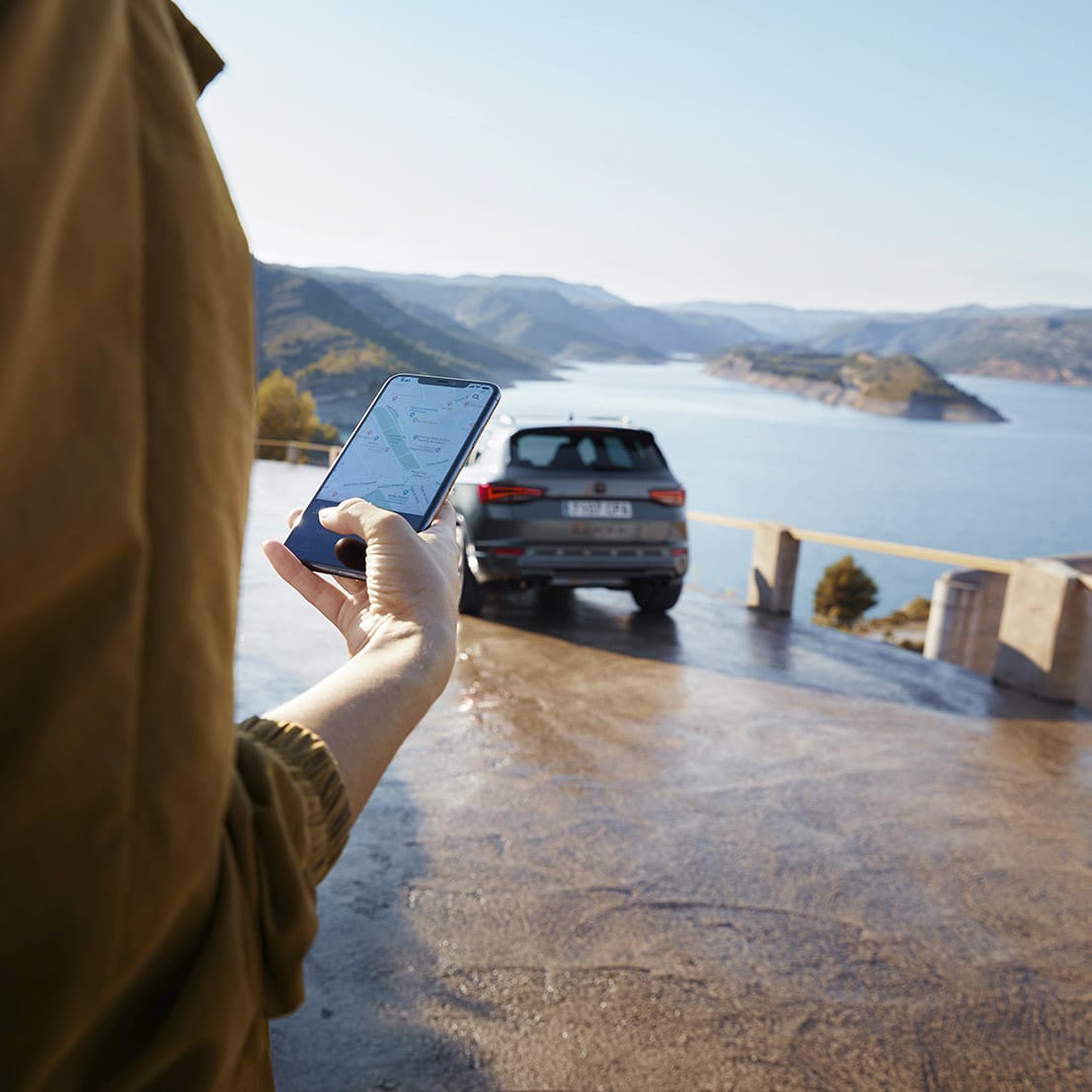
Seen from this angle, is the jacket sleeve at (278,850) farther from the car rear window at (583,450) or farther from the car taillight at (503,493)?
the car rear window at (583,450)

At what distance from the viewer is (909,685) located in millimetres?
7922

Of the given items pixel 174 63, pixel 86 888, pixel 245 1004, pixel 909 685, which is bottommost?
pixel 909 685

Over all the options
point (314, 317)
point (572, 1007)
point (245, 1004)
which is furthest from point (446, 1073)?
point (314, 317)

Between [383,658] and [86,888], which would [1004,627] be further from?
[86,888]

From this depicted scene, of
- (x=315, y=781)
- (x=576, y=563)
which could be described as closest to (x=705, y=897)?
(x=315, y=781)

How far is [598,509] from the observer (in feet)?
29.5

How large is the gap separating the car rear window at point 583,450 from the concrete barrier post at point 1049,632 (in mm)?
3175

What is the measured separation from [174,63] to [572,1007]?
3.31 m

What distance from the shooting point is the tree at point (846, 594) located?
3337 inches

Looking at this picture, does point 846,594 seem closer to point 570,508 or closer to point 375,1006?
point 570,508

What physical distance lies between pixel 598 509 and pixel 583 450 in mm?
547

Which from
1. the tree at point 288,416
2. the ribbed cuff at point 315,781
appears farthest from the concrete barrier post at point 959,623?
the tree at point 288,416

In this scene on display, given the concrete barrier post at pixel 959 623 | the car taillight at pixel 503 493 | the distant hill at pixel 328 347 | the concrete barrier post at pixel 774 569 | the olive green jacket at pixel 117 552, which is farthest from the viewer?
the distant hill at pixel 328 347

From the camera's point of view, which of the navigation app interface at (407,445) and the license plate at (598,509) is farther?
the license plate at (598,509)
